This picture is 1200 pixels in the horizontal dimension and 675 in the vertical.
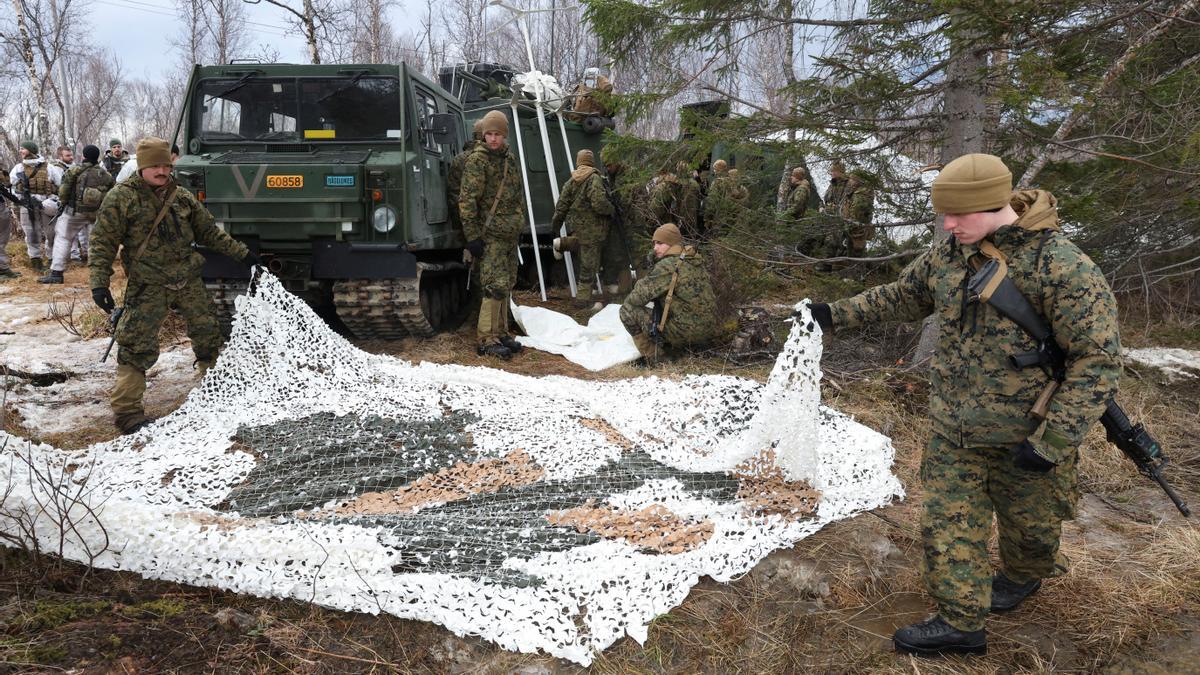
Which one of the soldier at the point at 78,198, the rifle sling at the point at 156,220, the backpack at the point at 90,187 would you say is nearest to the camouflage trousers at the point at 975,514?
the rifle sling at the point at 156,220

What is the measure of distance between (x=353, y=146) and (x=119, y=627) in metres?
4.70

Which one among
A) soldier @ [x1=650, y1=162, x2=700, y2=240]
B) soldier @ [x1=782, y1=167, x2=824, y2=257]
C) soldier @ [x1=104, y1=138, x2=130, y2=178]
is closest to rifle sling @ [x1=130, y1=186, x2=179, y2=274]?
soldier @ [x1=782, y1=167, x2=824, y2=257]

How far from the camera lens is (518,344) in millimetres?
7215

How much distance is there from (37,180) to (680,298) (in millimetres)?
9620

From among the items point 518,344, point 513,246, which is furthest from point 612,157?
point 518,344

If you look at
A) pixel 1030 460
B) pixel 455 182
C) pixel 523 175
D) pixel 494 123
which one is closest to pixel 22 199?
pixel 523 175

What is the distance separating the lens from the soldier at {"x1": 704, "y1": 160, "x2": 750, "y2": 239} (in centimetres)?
691

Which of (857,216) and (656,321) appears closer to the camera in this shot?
(656,321)

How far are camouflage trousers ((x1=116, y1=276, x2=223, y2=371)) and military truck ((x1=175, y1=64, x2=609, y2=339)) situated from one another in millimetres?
939

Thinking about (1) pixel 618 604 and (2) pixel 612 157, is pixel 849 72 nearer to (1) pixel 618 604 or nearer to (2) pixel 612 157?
(2) pixel 612 157

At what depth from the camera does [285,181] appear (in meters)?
5.95

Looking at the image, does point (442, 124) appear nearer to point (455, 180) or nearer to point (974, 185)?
point (455, 180)

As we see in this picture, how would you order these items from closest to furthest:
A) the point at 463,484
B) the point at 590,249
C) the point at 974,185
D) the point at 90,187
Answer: the point at 974,185
the point at 463,484
the point at 590,249
the point at 90,187

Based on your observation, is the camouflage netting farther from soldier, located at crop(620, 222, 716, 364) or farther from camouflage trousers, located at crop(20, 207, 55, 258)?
camouflage trousers, located at crop(20, 207, 55, 258)
